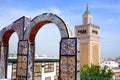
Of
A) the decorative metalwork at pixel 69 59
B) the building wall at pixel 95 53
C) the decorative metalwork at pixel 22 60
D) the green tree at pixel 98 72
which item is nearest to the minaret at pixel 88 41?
the building wall at pixel 95 53

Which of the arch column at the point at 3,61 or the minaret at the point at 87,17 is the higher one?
the minaret at the point at 87,17

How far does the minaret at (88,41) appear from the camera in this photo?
66.8 m

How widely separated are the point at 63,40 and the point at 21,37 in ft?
12.2

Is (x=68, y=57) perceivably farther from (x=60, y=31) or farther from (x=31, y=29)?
(x=31, y=29)

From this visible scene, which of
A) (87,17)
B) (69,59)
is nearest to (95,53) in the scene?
(87,17)

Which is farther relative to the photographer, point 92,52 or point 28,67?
point 92,52

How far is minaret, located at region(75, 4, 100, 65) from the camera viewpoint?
6675 cm

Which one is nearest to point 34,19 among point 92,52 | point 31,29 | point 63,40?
point 31,29

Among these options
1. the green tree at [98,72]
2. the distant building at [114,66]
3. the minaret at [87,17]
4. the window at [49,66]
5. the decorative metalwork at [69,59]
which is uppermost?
the minaret at [87,17]

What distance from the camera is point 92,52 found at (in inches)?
2662

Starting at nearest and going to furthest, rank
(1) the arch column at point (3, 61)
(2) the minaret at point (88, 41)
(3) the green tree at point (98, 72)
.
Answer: (1) the arch column at point (3, 61) < (3) the green tree at point (98, 72) < (2) the minaret at point (88, 41)

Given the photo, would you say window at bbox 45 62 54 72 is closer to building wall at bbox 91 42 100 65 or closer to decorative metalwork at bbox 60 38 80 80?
decorative metalwork at bbox 60 38 80 80

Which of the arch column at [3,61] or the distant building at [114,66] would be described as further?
the distant building at [114,66]

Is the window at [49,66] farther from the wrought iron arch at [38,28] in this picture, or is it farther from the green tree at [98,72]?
the wrought iron arch at [38,28]
